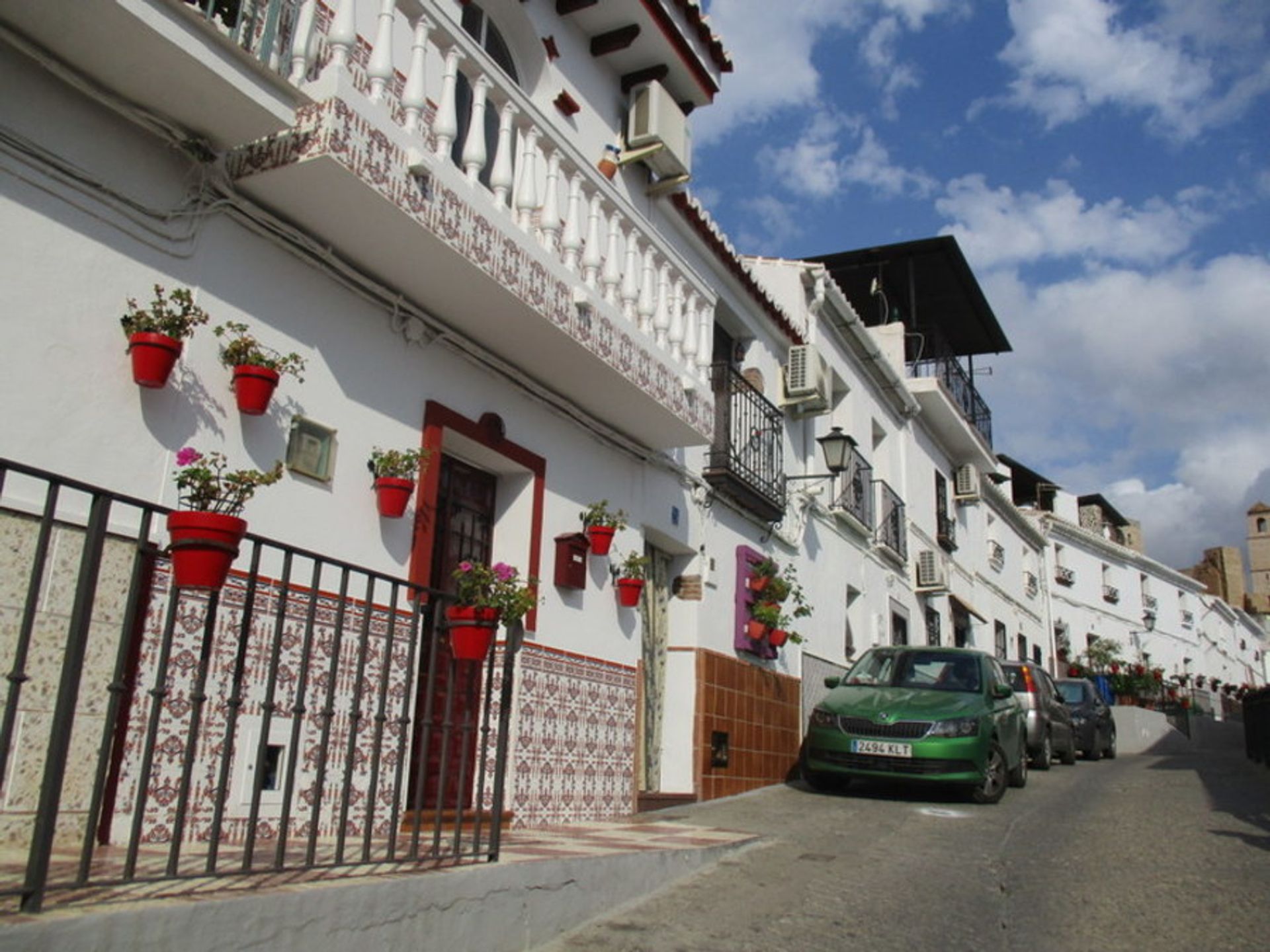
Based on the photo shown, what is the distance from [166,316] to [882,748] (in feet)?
23.9

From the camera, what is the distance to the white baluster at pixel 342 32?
5719 millimetres

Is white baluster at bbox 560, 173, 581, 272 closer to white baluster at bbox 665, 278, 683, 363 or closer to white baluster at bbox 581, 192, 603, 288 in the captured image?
white baluster at bbox 581, 192, 603, 288

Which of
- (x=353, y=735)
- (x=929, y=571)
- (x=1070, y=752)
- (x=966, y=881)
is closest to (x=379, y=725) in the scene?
(x=353, y=735)

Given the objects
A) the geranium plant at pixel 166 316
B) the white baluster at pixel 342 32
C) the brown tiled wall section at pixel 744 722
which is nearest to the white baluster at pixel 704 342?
the brown tiled wall section at pixel 744 722

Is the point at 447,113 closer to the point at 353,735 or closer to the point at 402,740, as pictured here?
the point at 402,740

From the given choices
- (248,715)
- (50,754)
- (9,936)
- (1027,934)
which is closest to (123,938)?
(9,936)

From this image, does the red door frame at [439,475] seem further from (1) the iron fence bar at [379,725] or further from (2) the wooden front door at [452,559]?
(1) the iron fence bar at [379,725]

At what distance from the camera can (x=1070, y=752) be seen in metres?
16.2

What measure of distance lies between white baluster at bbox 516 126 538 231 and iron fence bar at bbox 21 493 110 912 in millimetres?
4556

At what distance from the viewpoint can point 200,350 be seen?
17.8 feet

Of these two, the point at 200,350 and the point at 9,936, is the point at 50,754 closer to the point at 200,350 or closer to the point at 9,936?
the point at 9,936

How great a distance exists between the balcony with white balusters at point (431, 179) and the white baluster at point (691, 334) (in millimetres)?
216

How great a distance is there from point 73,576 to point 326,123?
2508mm

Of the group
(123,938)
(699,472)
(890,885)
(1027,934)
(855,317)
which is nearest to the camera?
(123,938)
